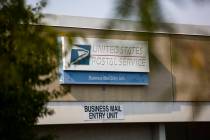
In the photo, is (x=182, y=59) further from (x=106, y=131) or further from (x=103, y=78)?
(x=106, y=131)

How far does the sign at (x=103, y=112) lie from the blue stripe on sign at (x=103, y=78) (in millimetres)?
1007

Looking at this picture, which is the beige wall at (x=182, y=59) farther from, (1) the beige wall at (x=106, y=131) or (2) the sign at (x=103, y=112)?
(1) the beige wall at (x=106, y=131)

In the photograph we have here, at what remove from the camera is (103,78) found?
22.8 metres

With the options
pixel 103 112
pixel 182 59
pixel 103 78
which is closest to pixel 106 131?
pixel 103 112

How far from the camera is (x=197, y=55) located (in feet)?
7.39

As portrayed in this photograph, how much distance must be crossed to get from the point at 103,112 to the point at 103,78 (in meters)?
1.42

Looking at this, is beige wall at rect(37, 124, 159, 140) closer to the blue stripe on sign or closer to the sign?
the sign

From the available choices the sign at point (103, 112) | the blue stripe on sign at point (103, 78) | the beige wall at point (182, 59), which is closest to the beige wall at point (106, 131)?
the sign at point (103, 112)

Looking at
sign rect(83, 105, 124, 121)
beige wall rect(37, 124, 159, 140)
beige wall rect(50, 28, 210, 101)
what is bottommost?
beige wall rect(37, 124, 159, 140)

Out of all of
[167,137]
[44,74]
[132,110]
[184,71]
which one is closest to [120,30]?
[184,71]

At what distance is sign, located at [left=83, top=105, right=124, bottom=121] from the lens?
2275cm

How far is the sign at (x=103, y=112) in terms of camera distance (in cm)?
2275

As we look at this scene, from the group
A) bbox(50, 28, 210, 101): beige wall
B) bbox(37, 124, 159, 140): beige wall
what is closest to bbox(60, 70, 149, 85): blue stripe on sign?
bbox(37, 124, 159, 140): beige wall

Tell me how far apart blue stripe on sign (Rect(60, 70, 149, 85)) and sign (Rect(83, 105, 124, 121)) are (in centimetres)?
101
